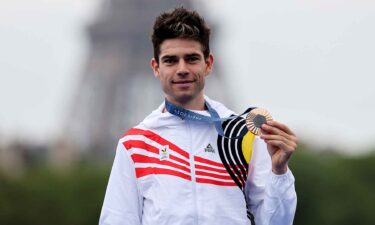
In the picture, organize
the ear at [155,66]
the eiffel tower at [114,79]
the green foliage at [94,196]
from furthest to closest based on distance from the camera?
the eiffel tower at [114,79] < the green foliage at [94,196] < the ear at [155,66]

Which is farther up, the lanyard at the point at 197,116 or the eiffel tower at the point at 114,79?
the lanyard at the point at 197,116

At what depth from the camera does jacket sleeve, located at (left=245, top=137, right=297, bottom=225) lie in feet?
24.6

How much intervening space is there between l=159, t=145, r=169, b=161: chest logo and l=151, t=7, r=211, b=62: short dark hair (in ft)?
1.96

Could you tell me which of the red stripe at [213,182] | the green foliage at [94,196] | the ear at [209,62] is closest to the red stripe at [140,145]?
the red stripe at [213,182]

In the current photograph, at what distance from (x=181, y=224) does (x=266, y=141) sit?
0.67 meters

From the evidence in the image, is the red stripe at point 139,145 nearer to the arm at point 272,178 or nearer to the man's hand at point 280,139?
the arm at point 272,178

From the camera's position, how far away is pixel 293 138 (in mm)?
7375

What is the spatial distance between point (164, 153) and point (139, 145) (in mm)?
160

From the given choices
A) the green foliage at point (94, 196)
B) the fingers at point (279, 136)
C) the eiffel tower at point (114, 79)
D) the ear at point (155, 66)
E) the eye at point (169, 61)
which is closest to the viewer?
the fingers at point (279, 136)

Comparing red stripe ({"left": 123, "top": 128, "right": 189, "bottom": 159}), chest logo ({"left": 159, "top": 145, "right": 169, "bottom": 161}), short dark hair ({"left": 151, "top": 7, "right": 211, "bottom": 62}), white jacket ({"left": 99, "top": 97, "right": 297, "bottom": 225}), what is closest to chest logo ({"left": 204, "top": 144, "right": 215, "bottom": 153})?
white jacket ({"left": 99, "top": 97, "right": 297, "bottom": 225})

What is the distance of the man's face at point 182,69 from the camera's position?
25.2 ft

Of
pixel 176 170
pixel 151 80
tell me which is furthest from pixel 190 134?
pixel 151 80

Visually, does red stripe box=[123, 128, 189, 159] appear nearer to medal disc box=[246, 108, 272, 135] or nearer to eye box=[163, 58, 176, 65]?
eye box=[163, 58, 176, 65]

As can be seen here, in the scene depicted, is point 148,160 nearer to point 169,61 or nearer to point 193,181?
point 193,181
